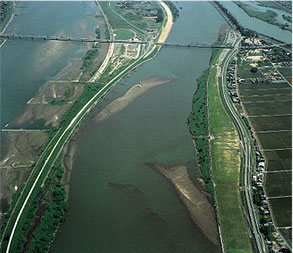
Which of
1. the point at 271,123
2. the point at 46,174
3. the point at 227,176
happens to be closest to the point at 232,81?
the point at 271,123

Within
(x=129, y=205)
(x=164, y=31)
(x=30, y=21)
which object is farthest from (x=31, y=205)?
(x=30, y=21)

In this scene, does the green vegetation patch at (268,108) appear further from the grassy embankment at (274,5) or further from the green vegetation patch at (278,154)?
the grassy embankment at (274,5)

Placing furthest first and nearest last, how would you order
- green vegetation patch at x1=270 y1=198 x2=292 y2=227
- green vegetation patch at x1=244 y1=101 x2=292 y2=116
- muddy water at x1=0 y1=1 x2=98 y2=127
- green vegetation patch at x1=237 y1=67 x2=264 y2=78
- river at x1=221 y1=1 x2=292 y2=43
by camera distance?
river at x1=221 y1=1 x2=292 y2=43 < green vegetation patch at x1=237 y1=67 x2=264 y2=78 < muddy water at x1=0 y1=1 x2=98 y2=127 < green vegetation patch at x1=244 y1=101 x2=292 y2=116 < green vegetation patch at x1=270 y1=198 x2=292 y2=227

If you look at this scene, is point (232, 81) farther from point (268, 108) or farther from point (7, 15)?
point (7, 15)

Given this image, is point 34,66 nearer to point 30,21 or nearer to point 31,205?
point 30,21

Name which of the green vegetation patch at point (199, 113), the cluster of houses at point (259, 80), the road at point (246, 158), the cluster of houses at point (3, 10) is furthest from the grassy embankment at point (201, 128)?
the cluster of houses at point (3, 10)

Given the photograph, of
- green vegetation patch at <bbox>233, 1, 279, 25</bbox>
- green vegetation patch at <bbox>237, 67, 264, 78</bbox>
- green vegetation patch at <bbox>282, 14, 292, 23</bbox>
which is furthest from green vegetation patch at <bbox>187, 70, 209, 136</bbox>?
green vegetation patch at <bbox>282, 14, 292, 23</bbox>

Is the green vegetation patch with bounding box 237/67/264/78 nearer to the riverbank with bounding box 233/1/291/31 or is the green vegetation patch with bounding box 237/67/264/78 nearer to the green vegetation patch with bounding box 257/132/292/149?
the green vegetation patch with bounding box 257/132/292/149
